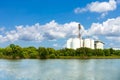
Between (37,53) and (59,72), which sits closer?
(59,72)

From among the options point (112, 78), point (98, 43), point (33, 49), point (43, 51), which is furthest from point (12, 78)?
point (98, 43)

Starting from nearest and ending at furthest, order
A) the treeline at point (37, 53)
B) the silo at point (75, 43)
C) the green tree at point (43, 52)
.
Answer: the green tree at point (43, 52) → the treeline at point (37, 53) → the silo at point (75, 43)

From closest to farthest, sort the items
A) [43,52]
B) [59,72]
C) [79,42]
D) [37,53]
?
[59,72]
[43,52]
[37,53]
[79,42]

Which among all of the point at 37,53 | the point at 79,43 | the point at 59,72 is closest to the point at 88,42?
the point at 79,43

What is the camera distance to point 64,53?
349 feet

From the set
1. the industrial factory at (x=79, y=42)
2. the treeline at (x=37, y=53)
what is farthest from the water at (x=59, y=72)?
the industrial factory at (x=79, y=42)

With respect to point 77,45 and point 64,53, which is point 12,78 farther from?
point 77,45

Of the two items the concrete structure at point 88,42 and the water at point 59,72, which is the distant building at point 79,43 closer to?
the concrete structure at point 88,42

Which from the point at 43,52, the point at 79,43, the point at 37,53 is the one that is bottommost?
the point at 37,53

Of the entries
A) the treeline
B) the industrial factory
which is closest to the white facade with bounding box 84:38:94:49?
the industrial factory

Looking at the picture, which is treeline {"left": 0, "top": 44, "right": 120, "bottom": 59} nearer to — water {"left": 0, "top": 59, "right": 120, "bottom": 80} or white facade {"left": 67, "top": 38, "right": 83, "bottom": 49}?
white facade {"left": 67, "top": 38, "right": 83, "bottom": 49}

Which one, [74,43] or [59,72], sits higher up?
→ [74,43]

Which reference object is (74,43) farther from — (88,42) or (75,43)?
(88,42)

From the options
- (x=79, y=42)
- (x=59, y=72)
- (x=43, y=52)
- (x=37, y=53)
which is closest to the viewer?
(x=59, y=72)
